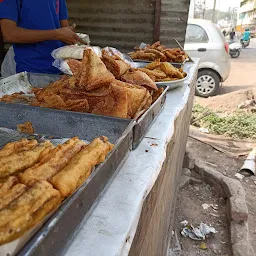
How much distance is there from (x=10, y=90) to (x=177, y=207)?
9.62 feet

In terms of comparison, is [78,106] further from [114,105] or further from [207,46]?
[207,46]

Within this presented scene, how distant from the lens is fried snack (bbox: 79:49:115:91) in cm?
159

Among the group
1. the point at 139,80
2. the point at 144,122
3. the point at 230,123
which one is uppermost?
the point at 139,80

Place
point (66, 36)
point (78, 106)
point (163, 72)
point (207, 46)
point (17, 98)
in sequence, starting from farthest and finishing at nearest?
point (207, 46) < point (66, 36) < point (163, 72) < point (17, 98) < point (78, 106)

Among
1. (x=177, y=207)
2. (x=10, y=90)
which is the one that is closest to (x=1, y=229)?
(x=10, y=90)

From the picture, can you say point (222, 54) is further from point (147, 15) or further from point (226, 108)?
point (147, 15)

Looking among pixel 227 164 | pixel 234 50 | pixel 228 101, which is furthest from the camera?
pixel 234 50

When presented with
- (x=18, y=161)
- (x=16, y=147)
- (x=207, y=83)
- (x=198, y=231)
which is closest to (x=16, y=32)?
(x=16, y=147)

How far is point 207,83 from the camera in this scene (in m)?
9.16

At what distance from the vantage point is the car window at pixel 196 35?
27.7ft

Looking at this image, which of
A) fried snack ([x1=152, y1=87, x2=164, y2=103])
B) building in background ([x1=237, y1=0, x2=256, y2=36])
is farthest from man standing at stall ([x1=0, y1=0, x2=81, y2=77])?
building in background ([x1=237, y1=0, x2=256, y2=36])

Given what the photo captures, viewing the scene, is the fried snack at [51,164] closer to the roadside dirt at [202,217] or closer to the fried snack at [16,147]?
the fried snack at [16,147]

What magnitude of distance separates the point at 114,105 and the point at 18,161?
61 centimetres

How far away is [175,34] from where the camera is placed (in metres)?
4.99
